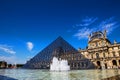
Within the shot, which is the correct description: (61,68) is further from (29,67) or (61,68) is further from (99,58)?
(99,58)

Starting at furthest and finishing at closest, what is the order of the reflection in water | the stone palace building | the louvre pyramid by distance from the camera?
the stone palace building → the louvre pyramid → the reflection in water

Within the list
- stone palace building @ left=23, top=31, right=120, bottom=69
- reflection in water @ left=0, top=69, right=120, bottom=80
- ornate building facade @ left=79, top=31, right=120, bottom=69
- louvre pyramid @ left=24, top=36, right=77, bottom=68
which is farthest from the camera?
ornate building facade @ left=79, top=31, right=120, bottom=69

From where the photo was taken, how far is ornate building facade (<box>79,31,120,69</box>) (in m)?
44.1

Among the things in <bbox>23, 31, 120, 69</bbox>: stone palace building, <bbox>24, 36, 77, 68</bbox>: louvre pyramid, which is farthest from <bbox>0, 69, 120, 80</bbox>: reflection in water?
<bbox>23, 31, 120, 69</bbox>: stone palace building

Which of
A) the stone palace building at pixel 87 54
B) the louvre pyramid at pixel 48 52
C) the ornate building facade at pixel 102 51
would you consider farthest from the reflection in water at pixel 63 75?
the ornate building facade at pixel 102 51

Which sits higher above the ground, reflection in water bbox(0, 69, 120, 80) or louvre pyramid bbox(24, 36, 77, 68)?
louvre pyramid bbox(24, 36, 77, 68)

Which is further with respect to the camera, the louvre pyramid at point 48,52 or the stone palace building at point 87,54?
the stone palace building at point 87,54

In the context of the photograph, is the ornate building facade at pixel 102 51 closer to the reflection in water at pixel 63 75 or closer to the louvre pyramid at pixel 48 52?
the louvre pyramid at pixel 48 52

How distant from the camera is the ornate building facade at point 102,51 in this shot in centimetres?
4408

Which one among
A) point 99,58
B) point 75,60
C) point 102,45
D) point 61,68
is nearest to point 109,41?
point 102,45

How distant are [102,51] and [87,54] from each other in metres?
5.84

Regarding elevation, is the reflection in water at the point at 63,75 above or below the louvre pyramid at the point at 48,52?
below

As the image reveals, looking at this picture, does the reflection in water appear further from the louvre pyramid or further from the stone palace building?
the stone palace building

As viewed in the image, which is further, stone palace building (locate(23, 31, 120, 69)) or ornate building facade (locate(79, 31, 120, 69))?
ornate building facade (locate(79, 31, 120, 69))
